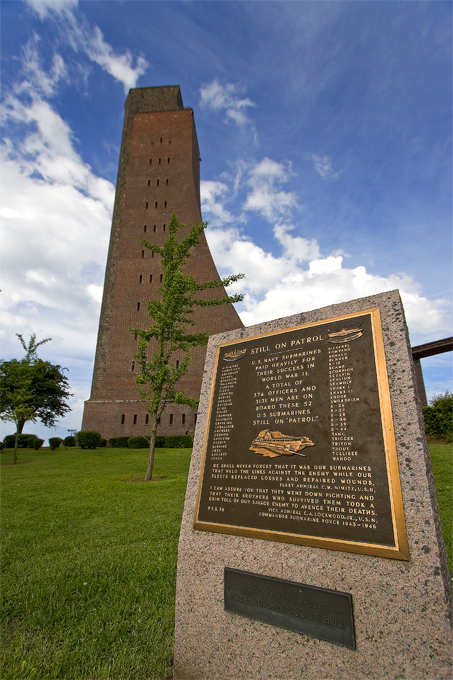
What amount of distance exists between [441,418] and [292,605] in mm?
11581

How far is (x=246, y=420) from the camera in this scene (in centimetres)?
263

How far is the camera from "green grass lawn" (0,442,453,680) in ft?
7.44

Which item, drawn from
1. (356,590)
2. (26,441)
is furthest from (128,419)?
(356,590)

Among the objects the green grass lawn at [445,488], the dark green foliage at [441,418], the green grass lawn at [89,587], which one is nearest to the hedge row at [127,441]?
the dark green foliage at [441,418]

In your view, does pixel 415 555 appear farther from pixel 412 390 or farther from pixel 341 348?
pixel 341 348

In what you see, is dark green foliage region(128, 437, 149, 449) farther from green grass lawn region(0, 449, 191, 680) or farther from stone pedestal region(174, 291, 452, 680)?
stone pedestal region(174, 291, 452, 680)

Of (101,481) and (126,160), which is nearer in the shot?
(101,481)

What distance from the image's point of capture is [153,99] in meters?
30.7

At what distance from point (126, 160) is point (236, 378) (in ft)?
103

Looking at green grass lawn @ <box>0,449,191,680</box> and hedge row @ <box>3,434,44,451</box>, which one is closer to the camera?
green grass lawn @ <box>0,449,191,680</box>

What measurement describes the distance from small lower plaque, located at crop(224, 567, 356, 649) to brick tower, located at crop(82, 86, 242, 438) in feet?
62.4

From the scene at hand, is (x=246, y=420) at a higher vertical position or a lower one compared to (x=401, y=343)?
lower

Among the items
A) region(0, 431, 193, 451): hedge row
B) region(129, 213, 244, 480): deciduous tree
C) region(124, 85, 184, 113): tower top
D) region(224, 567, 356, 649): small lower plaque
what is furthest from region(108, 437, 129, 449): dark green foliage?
region(124, 85, 184, 113): tower top

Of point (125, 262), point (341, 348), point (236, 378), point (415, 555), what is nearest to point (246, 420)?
point (236, 378)
